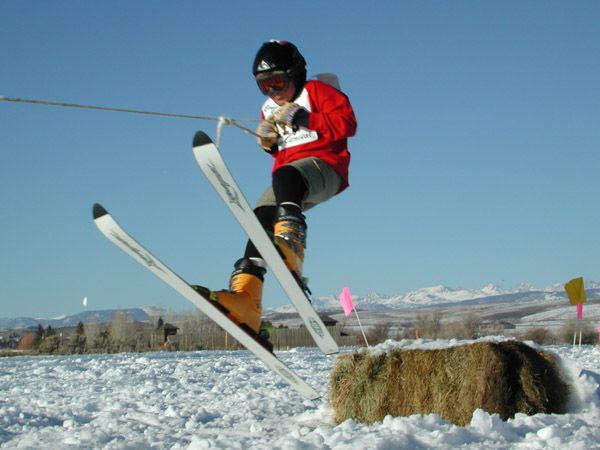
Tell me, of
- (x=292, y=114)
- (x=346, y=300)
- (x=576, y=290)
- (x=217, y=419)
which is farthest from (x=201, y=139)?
(x=576, y=290)

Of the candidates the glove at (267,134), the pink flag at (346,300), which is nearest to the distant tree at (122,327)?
the pink flag at (346,300)

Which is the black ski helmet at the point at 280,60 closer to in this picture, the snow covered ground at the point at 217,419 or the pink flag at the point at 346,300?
the snow covered ground at the point at 217,419

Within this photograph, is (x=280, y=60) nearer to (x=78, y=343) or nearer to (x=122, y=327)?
(x=78, y=343)

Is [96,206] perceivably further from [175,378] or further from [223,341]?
[223,341]

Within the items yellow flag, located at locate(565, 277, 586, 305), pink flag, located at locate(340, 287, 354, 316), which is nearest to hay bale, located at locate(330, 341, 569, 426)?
pink flag, located at locate(340, 287, 354, 316)

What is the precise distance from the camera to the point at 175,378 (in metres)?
10.4

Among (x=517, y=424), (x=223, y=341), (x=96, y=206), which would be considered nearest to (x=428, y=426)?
(x=517, y=424)

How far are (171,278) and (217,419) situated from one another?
11.8ft

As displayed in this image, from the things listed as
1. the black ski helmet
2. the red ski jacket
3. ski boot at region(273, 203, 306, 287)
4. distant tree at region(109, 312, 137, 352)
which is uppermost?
distant tree at region(109, 312, 137, 352)

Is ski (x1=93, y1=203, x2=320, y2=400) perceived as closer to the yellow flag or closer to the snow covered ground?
the snow covered ground

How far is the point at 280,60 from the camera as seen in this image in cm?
395

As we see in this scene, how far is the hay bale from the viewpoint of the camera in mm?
5926

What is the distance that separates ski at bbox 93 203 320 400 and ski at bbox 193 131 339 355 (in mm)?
297

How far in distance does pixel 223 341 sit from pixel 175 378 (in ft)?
92.7
